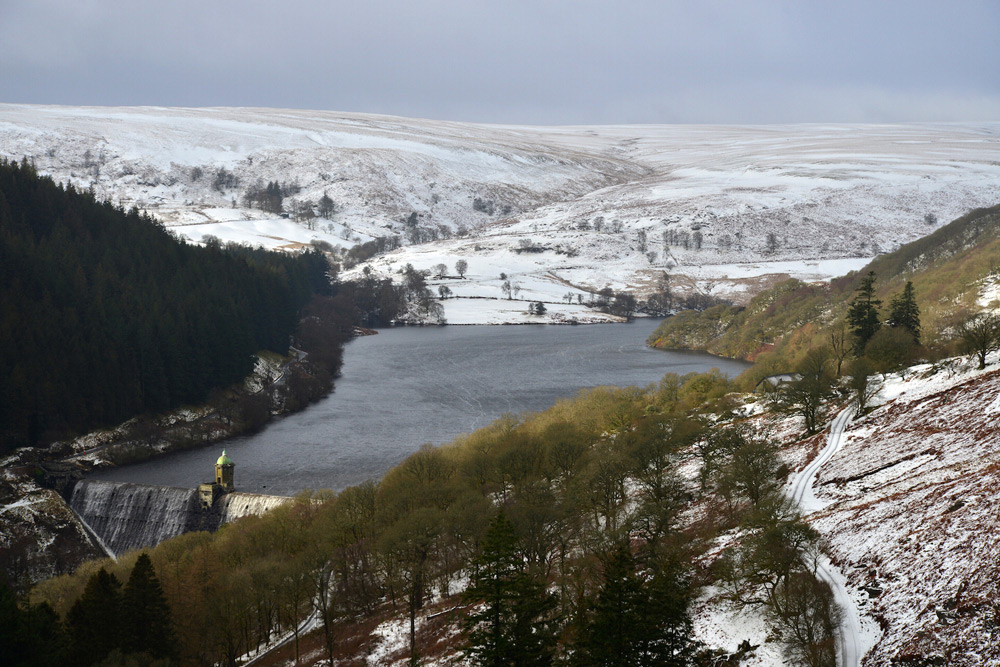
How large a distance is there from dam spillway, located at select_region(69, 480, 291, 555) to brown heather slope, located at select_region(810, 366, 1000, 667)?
1501 inches

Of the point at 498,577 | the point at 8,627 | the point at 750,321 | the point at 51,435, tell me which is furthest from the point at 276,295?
the point at 498,577

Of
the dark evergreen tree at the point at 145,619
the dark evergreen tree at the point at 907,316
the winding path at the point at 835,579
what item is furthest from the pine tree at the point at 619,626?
the dark evergreen tree at the point at 907,316

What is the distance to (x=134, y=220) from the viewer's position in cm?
11150

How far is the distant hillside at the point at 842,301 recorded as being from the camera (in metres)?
72.7

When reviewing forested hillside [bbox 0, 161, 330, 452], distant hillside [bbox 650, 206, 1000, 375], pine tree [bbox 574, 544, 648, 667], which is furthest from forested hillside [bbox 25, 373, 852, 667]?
forested hillside [bbox 0, 161, 330, 452]

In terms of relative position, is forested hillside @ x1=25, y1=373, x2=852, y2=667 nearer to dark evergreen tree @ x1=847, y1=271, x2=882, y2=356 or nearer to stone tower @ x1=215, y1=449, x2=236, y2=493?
stone tower @ x1=215, y1=449, x2=236, y2=493

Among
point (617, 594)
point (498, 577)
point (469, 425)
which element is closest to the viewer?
point (617, 594)

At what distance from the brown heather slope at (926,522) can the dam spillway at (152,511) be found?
38.1 meters

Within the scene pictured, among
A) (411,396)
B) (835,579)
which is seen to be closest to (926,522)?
(835,579)

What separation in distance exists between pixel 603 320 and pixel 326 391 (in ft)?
326

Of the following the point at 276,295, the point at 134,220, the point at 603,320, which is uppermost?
the point at 134,220

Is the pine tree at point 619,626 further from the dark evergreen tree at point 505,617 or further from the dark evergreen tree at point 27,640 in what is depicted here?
the dark evergreen tree at point 27,640

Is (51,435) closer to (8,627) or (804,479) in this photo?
(8,627)

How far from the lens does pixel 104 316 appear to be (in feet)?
267
